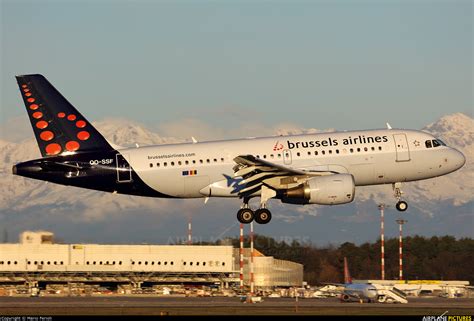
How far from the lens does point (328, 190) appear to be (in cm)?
6397

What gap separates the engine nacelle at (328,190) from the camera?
6384cm

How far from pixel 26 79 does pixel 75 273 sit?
46494 millimetres

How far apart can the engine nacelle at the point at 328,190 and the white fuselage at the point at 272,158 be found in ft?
3.01

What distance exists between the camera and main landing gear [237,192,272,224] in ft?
214

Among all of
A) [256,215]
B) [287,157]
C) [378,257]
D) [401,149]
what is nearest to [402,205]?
[401,149]

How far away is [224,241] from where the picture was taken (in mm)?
135250

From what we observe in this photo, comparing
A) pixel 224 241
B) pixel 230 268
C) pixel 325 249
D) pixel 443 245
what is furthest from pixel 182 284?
pixel 443 245

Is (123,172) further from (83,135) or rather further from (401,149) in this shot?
(401,149)

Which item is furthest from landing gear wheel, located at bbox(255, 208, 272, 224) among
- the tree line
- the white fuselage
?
the tree line

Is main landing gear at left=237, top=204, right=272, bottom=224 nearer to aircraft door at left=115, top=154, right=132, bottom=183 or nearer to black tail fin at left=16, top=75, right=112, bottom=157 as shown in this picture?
aircraft door at left=115, top=154, right=132, bottom=183

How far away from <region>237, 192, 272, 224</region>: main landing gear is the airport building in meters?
45.9

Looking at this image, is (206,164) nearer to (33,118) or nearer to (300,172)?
(300,172)

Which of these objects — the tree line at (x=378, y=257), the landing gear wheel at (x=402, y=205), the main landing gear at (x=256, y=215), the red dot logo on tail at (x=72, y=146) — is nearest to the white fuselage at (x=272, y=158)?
the main landing gear at (x=256, y=215)

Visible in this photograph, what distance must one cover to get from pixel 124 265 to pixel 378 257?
3862 centimetres
